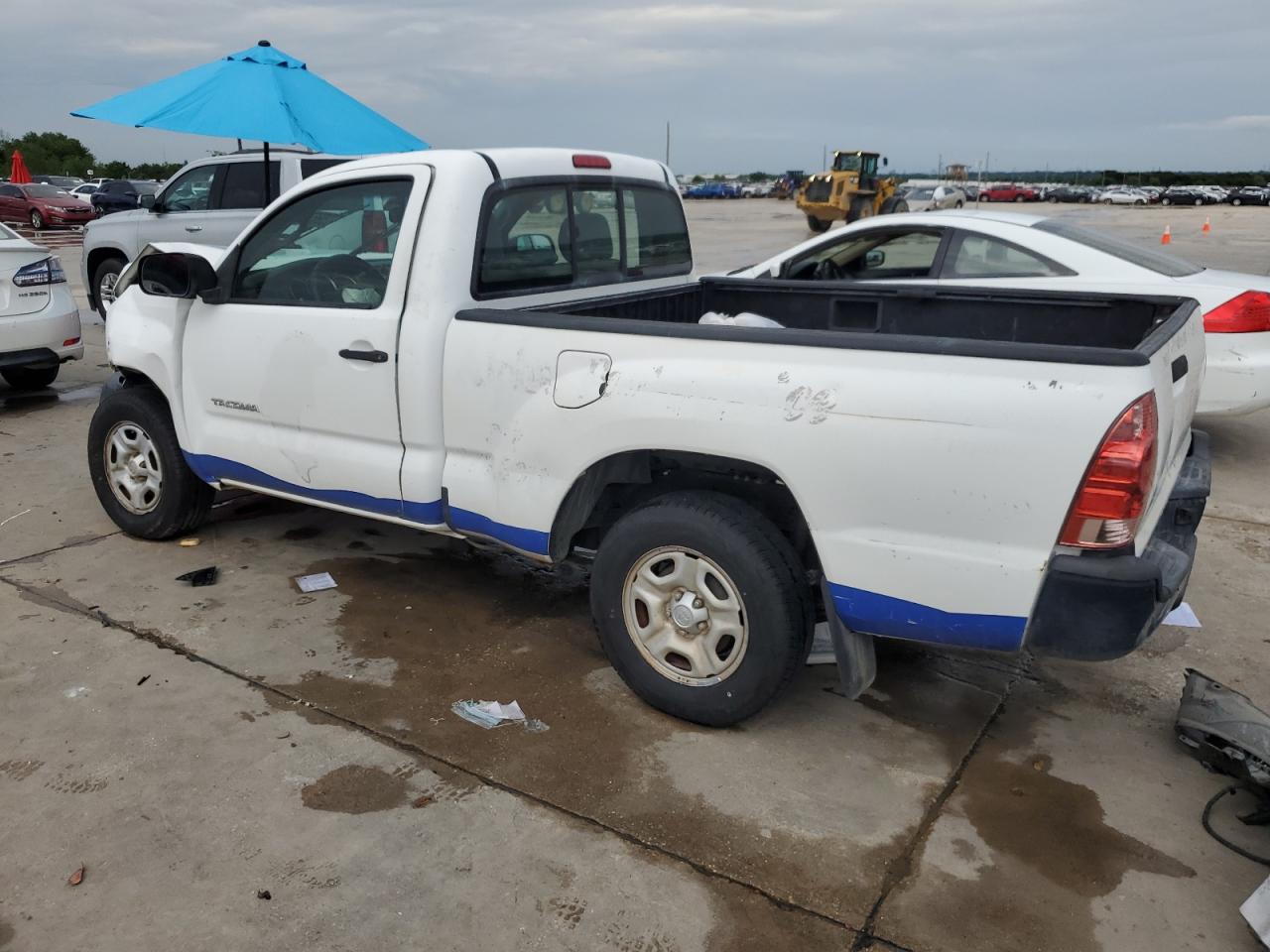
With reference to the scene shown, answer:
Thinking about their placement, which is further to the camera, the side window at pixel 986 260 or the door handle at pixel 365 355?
the side window at pixel 986 260

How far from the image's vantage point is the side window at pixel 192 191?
35.4 feet

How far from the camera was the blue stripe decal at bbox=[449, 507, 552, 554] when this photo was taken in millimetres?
3697

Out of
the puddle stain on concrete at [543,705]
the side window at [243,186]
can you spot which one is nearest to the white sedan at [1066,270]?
the puddle stain on concrete at [543,705]

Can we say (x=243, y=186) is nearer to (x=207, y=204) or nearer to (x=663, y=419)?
(x=207, y=204)

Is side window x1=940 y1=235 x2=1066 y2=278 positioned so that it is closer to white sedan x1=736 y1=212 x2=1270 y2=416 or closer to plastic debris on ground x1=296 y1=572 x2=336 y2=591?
white sedan x1=736 y1=212 x2=1270 y2=416

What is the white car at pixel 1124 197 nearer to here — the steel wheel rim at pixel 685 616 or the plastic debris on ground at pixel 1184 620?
the plastic debris on ground at pixel 1184 620

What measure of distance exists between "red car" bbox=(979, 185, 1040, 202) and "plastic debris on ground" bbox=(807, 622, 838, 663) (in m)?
68.9

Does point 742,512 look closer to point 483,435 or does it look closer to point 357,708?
point 483,435

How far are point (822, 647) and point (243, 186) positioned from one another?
9.12 metres

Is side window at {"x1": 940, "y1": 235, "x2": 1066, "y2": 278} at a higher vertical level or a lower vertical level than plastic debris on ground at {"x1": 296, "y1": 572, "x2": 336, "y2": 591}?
higher

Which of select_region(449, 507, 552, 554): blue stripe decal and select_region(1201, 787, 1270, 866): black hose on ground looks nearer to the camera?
select_region(1201, 787, 1270, 866): black hose on ground

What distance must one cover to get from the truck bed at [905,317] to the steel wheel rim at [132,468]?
230cm

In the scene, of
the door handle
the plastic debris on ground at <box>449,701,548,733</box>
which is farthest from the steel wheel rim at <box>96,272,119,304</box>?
the plastic debris on ground at <box>449,701,548,733</box>

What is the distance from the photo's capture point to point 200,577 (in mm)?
4727
